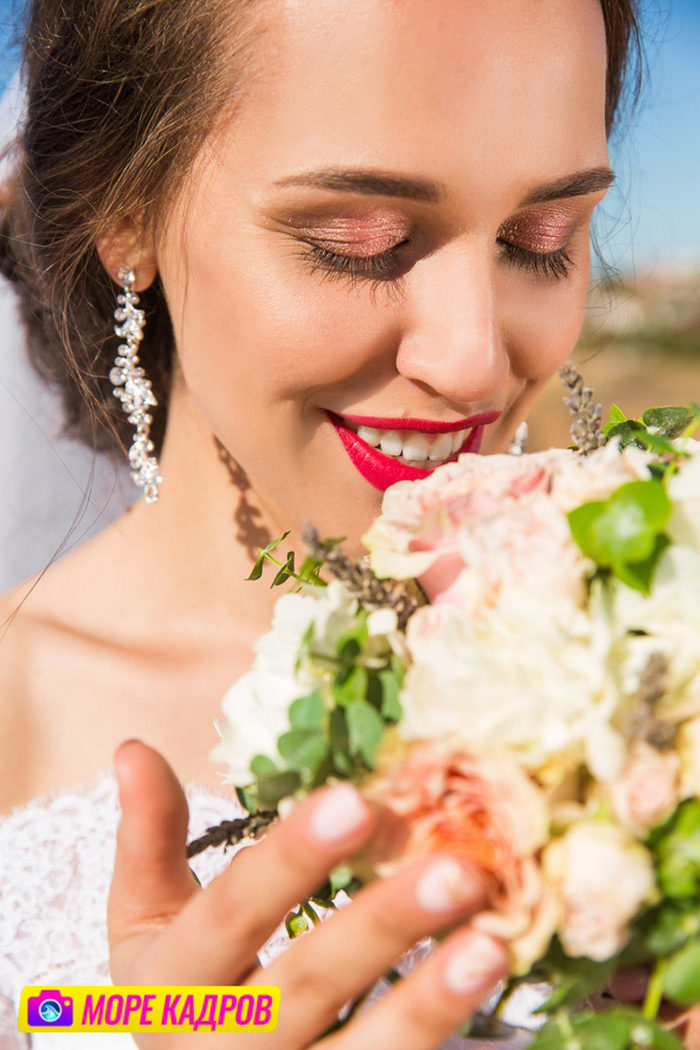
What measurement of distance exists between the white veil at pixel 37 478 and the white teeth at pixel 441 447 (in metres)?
0.92

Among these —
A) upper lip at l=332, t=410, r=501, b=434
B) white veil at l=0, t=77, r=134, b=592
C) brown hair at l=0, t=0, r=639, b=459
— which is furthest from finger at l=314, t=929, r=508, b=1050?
white veil at l=0, t=77, r=134, b=592

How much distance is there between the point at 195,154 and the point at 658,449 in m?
0.81

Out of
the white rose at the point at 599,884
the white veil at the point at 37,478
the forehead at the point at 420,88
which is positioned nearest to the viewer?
the white rose at the point at 599,884

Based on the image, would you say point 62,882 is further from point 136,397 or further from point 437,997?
point 437,997

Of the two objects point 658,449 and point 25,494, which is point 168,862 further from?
point 25,494

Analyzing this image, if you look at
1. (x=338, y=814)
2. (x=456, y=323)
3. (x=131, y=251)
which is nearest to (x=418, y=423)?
(x=456, y=323)

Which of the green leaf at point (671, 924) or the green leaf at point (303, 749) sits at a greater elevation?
the green leaf at point (303, 749)

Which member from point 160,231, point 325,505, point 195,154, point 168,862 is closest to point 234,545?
point 325,505

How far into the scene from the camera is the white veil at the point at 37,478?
217 centimetres

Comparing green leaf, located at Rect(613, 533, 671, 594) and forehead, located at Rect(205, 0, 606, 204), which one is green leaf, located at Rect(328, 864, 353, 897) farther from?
forehead, located at Rect(205, 0, 606, 204)

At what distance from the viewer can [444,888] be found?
2.22 ft

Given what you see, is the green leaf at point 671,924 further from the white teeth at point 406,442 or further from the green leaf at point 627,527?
the white teeth at point 406,442

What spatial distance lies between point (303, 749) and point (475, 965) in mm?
201

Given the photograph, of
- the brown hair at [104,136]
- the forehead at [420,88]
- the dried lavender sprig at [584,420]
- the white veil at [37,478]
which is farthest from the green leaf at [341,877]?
the white veil at [37,478]
